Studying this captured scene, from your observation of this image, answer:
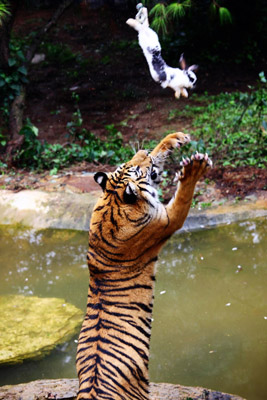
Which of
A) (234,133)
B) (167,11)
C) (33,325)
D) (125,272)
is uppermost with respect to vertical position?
(167,11)

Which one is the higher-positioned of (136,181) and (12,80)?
(12,80)

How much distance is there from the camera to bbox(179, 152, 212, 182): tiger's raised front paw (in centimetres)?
286

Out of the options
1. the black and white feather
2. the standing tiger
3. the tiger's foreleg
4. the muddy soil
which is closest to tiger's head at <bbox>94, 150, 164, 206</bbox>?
the standing tiger

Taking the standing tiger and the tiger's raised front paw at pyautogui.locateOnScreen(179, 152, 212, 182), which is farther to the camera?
the tiger's raised front paw at pyautogui.locateOnScreen(179, 152, 212, 182)

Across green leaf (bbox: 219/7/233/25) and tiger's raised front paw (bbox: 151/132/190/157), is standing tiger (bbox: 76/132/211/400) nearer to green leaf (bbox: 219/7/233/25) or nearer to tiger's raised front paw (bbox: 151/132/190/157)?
tiger's raised front paw (bbox: 151/132/190/157)

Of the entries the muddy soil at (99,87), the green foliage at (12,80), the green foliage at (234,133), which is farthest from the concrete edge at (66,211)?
the green foliage at (12,80)

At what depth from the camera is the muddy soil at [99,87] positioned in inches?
347

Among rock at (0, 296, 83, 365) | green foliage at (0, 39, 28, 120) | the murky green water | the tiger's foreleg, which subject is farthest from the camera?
green foliage at (0, 39, 28, 120)

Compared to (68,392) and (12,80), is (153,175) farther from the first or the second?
(12,80)

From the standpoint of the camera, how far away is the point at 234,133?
7891mm

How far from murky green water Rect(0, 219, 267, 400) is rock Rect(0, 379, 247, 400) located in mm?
409

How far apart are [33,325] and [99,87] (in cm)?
841

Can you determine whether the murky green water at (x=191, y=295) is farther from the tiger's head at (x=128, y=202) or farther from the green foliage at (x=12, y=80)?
the green foliage at (x=12, y=80)

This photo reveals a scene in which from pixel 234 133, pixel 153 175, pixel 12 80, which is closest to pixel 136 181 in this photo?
pixel 153 175
